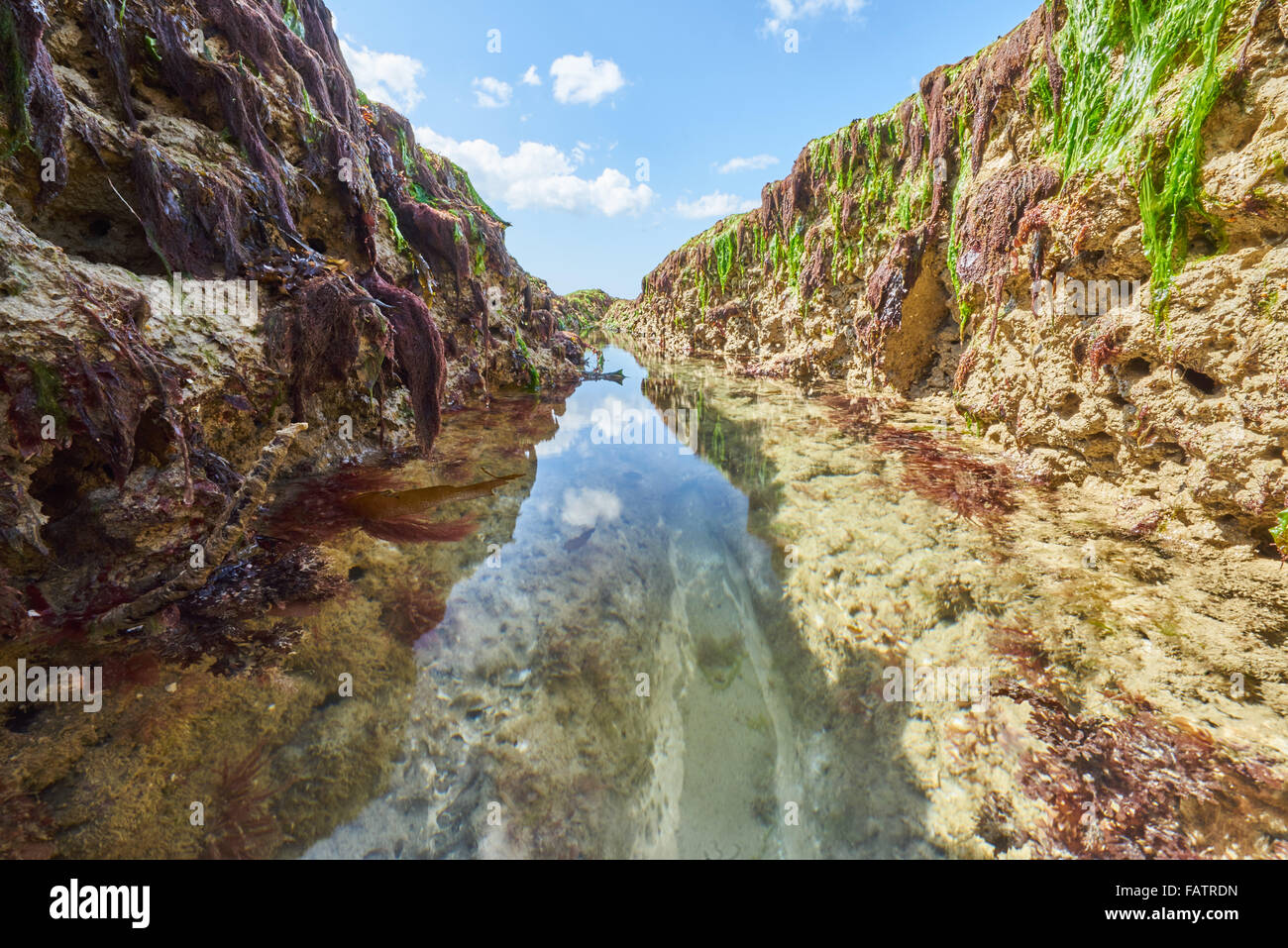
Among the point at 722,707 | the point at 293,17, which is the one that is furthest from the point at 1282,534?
the point at 293,17

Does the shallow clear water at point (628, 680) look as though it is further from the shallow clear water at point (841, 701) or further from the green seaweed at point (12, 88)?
the green seaweed at point (12, 88)

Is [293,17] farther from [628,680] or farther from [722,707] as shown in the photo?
[722,707]

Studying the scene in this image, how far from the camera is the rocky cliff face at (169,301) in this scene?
2.93 meters

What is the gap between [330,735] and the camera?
264 centimetres

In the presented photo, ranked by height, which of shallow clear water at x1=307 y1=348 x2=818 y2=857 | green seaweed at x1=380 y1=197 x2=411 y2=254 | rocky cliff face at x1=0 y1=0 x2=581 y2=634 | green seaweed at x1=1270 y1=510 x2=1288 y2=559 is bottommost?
shallow clear water at x1=307 y1=348 x2=818 y2=857

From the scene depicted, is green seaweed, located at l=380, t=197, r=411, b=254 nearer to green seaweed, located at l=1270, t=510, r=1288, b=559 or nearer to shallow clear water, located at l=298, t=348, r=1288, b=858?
shallow clear water, located at l=298, t=348, r=1288, b=858

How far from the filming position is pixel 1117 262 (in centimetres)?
540

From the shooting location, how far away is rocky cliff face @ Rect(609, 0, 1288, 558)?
4074mm

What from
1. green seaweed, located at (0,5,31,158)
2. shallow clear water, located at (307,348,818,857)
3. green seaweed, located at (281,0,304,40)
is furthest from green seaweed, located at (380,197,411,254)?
shallow clear water, located at (307,348,818,857)

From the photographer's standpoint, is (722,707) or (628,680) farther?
(628,680)

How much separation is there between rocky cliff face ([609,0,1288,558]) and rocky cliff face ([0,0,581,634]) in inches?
348

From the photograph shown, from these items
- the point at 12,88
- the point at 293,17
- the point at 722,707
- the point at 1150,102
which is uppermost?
the point at 293,17

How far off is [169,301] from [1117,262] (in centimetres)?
1039

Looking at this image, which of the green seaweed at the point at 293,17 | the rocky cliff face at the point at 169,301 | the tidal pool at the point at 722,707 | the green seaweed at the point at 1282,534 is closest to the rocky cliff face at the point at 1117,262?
the green seaweed at the point at 1282,534
